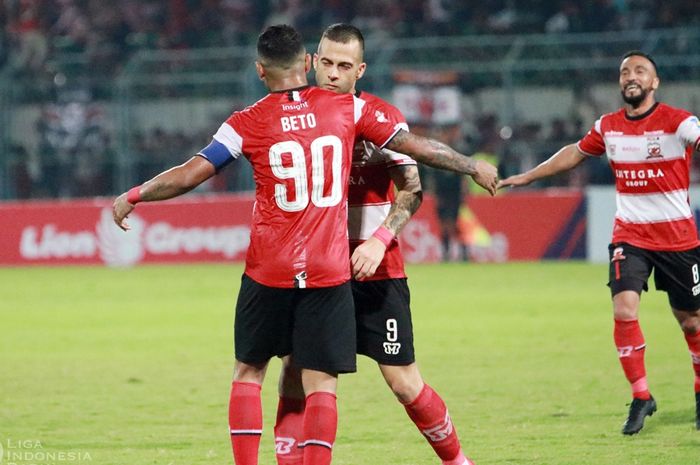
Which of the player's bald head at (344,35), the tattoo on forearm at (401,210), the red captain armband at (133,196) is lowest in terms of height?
the tattoo on forearm at (401,210)

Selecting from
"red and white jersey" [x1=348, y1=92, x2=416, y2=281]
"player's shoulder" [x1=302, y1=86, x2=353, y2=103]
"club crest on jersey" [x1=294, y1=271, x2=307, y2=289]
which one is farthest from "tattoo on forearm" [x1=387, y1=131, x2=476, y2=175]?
"club crest on jersey" [x1=294, y1=271, x2=307, y2=289]

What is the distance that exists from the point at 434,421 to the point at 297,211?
1.33 metres

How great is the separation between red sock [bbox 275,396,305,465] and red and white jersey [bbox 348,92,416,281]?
0.75 m

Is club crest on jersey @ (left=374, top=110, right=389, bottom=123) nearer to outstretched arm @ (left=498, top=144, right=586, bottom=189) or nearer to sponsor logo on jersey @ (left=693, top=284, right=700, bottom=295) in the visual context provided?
outstretched arm @ (left=498, top=144, right=586, bottom=189)

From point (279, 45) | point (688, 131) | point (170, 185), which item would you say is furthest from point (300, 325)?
point (688, 131)

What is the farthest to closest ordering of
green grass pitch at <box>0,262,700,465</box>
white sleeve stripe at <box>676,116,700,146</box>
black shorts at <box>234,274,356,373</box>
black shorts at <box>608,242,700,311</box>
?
black shorts at <box>608,242,700,311</box> → white sleeve stripe at <box>676,116,700,146</box> → green grass pitch at <box>0,262,700,465</box> → black shorts at <box>234,274,356,373</box>

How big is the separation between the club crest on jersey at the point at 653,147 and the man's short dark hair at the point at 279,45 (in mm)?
3489

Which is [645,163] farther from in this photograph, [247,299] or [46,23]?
[46,23]

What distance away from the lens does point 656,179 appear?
8.48 m

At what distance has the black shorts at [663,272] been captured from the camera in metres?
8.39

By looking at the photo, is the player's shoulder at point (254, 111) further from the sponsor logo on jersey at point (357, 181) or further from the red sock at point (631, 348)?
the red sock at point (631, 348)

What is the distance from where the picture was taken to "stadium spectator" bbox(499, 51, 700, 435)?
8352 millimetres

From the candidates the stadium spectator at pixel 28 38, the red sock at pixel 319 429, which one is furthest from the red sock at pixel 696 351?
the stadium spectator at pixel 28 38

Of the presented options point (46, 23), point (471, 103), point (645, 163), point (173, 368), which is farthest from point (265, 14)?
point (645, 163)
